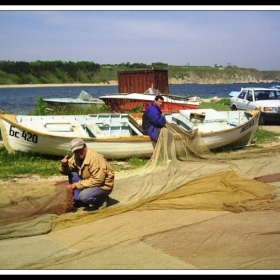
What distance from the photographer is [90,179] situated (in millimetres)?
6938

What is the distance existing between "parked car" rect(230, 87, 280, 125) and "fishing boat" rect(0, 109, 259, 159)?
4402 mm

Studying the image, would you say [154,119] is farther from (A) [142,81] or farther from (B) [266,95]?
(A) [142,81]

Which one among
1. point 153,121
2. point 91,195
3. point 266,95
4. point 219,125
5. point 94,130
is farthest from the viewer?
point 266,95

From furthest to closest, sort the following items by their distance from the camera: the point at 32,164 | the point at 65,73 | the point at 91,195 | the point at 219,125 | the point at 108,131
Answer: the point at 65,73 < the point at 219,125 < the point at 108,131 < the point at 32,164 < the point at 91,195

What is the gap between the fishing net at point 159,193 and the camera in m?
6.51

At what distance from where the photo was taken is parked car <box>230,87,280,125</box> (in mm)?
19766

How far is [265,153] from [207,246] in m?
7.08

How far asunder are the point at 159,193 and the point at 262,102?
13.9m

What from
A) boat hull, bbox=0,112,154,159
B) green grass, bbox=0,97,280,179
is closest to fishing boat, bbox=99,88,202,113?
boat hull, bbox=0,112,154,159

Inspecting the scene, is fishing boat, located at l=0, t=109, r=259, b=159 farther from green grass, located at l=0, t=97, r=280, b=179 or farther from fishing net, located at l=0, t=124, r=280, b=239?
fishing net, located at l=0, t=124, r=280, b=239

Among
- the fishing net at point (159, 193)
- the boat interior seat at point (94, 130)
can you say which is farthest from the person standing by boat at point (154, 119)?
the boat interior seat at point (94, 130)

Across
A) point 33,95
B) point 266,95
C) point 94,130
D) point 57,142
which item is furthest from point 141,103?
point 33,95

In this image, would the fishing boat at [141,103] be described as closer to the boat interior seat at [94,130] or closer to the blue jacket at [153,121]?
the boat interior seat at [94,130]
